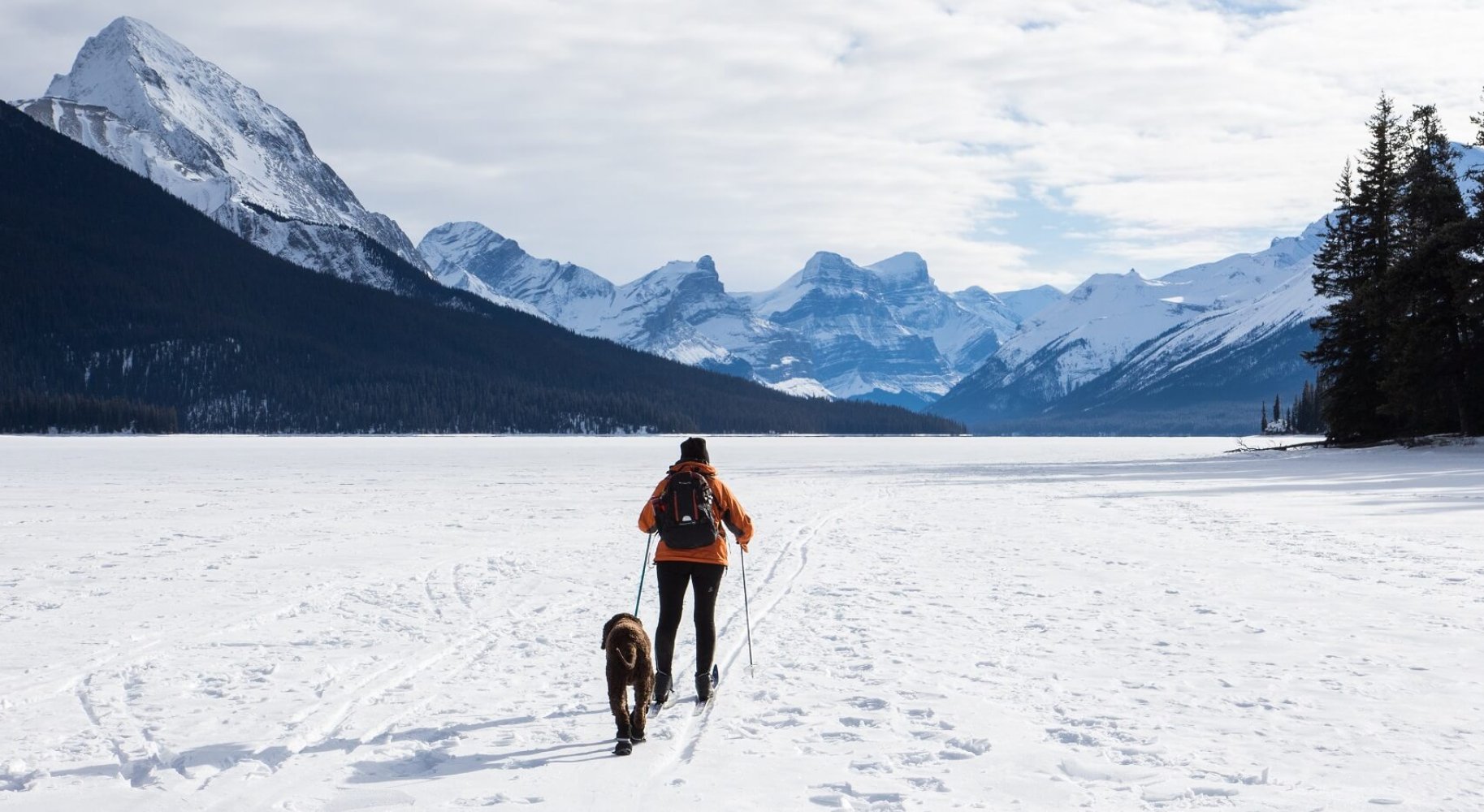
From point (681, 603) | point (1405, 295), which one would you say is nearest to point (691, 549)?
point (681, 603)

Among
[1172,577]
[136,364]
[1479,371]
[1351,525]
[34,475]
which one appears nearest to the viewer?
[1172,577]

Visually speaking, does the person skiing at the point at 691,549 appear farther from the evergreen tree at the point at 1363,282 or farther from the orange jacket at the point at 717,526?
the evergreen tree at the point at 1363,282

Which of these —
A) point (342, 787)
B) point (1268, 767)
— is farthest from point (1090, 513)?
point (342, 787)

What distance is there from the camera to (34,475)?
42.2 m

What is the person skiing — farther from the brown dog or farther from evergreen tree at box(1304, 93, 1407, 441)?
evergreen tree at box(1304, 93, 1407, 441)

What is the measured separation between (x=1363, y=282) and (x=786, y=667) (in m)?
51.9

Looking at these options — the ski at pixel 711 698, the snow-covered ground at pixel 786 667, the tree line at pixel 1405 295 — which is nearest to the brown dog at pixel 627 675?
the snow-covered ground at pixel 786 667

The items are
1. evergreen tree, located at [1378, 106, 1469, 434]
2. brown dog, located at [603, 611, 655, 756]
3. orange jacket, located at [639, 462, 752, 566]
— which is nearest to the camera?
brown dog, located at [603, 611, 655, 756]

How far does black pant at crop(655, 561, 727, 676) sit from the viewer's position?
8555mm

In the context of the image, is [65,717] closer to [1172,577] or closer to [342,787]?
[342,787]

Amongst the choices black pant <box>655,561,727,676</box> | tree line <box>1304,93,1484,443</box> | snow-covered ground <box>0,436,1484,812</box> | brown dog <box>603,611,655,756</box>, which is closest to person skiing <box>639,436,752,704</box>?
black pant <box>655,561,727,676</box>

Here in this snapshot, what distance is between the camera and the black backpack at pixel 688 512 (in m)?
8.39

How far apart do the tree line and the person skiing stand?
4423 cm

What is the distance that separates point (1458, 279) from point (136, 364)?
19430cm
